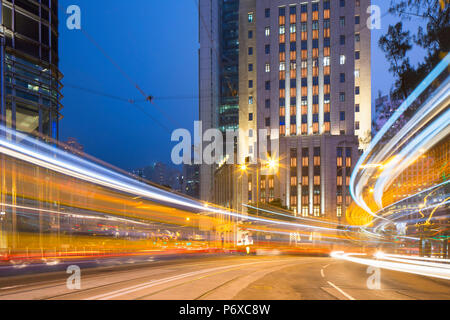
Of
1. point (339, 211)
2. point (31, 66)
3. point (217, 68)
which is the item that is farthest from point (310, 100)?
point (31, 66)

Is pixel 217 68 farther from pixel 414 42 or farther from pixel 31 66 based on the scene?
pixel 414 42

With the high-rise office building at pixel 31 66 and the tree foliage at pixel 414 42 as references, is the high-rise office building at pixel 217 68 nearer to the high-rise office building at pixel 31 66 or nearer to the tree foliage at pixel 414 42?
the high-rise office building at pixel 31 66

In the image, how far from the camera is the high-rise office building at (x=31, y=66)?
123ft

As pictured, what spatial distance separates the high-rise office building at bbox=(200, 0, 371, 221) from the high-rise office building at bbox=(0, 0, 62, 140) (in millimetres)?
55083

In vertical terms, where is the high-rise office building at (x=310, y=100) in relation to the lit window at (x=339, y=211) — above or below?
above

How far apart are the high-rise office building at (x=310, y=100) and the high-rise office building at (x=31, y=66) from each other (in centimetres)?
5508

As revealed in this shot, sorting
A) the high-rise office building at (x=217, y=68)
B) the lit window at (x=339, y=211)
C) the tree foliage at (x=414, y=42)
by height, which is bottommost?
the lit window at (x=339, y=211)

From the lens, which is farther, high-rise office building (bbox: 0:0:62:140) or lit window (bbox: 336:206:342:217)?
lit window (bbox: 336:206:342:217)

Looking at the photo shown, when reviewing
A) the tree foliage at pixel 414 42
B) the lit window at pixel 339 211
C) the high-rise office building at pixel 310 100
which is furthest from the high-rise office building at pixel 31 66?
the lit window at pixel 339 211

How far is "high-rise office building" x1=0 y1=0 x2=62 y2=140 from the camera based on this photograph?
1481 inches

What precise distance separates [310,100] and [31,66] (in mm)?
66820

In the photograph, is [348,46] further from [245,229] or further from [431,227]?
[431,227]

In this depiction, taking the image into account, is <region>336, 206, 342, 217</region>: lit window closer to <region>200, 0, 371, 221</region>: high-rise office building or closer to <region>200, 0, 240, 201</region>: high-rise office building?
<region>200, 0, 371, 221</region>: high-rise office building

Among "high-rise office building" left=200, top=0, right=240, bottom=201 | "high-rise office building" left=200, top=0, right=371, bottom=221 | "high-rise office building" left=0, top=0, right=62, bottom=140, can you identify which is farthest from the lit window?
"high-rise office building" left=0, top=0, right=62, bottom=140
